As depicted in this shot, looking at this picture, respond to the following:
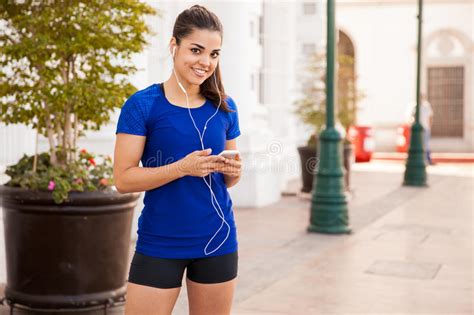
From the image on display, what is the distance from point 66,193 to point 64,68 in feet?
3.09

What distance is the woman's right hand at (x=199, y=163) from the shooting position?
272cm

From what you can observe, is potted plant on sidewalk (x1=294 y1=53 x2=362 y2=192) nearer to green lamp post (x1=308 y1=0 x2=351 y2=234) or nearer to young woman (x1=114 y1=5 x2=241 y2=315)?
green lamp post (x1=308 y1=0 x2=351 y2=234)

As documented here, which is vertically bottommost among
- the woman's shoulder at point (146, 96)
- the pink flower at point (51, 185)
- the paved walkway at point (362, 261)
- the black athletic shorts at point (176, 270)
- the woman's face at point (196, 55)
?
the paved walkway at point (362, 261)

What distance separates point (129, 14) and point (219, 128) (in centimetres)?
290

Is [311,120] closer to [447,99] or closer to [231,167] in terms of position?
[231,167]

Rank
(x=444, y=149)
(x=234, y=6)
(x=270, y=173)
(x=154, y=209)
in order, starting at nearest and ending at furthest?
(x=154, y=209) → (x=234, y=6) → (x=270, y=173) → (x=444, y=149)

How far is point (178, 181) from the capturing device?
2.86 metres

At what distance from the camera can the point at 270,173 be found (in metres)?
11.8

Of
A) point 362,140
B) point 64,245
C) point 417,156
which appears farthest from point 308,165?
point 362,140

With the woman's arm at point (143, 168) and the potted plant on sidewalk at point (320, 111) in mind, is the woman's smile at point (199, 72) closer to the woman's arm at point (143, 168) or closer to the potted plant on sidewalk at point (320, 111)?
the woman's arm at point (143, 168)

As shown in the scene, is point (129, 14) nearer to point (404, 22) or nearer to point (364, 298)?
point (364, 298)

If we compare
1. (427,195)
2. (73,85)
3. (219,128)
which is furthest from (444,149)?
(219,128)

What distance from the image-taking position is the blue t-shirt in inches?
112

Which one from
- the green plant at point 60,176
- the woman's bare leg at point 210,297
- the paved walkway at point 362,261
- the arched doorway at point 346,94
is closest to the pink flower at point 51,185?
the green plant at point 60,176
